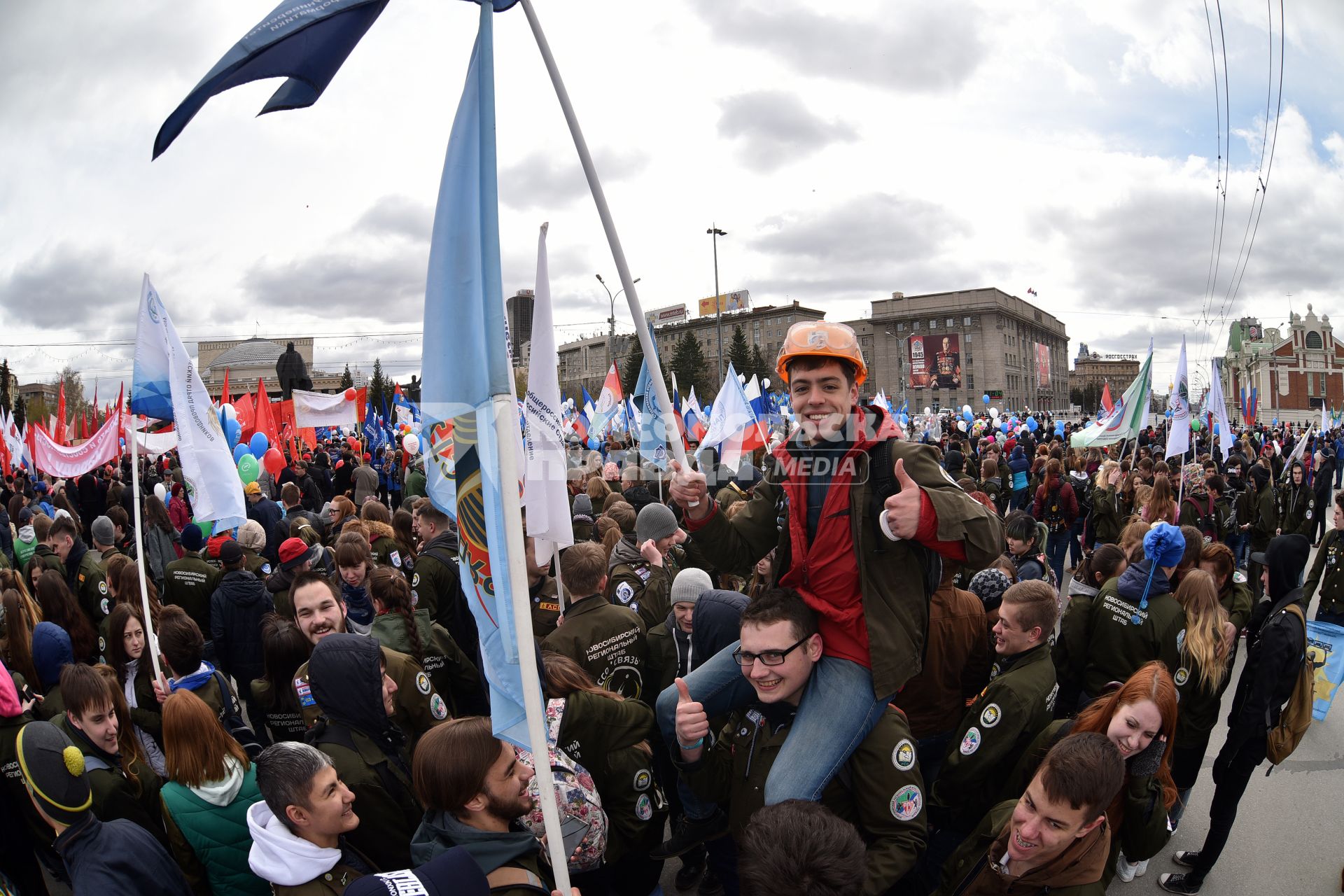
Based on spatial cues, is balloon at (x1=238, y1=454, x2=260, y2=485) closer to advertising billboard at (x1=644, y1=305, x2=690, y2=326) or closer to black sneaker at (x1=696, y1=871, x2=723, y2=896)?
black sneaker at (x1=696, y1=871, x2=723, y2=896)

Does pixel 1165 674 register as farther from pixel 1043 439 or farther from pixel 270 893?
pixel 1043 439

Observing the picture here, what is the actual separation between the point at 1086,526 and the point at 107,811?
1255 centimetres

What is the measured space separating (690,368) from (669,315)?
58714 millimetres

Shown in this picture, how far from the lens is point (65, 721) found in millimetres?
3615

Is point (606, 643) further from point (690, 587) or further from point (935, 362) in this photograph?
point (935, 362)

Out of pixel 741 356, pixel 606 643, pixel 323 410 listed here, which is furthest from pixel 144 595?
pixel 741 356

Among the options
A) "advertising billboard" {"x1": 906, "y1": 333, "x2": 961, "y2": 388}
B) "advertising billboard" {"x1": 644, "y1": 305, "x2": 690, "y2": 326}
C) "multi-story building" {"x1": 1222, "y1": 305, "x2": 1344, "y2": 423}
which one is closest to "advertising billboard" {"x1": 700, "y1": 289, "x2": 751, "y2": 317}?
"advertising billboard" {"x1": 644, "y1": 305, "x2": 690, "y2": 326}

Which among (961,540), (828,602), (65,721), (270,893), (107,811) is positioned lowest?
(270,893)

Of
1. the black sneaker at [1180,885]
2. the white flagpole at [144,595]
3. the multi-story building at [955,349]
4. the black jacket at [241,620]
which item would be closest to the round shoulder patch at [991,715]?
the black sneaker at [1180,885]

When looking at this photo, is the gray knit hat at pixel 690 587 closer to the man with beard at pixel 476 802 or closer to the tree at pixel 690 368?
the man with beard at pixel 476 802

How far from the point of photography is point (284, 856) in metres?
2.52

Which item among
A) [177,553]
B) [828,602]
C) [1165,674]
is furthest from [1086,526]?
[177,553]

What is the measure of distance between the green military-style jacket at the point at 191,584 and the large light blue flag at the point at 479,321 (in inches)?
213

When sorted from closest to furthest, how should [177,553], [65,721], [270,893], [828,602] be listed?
[828,602] < [270,893] < [65,721] < [177,553]
